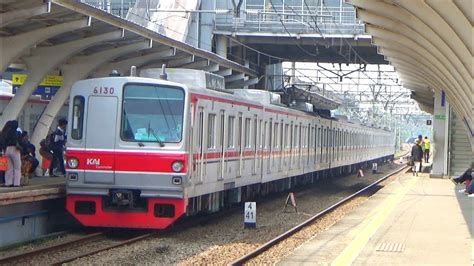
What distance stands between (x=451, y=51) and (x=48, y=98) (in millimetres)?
11731

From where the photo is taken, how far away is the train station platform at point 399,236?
10.1 metres

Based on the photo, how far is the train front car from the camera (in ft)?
41.4

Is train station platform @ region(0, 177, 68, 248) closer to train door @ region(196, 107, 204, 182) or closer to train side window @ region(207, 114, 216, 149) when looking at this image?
train door @ region(196, 107, 204, 182)

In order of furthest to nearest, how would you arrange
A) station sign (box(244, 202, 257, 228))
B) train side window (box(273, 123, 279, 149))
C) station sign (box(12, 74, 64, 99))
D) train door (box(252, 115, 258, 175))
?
station sign (box(12, 74, 64, 99)), train side window (box(273, 123, 279, 149)), train door (box(252, 115, 258, 175)), station sign (box(244, 202, 257, 228))

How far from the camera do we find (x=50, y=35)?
15484 mm

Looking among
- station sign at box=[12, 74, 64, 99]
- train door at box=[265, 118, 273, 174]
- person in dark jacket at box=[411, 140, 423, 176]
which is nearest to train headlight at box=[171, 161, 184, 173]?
train door at box=[265, 118, 273, 174]

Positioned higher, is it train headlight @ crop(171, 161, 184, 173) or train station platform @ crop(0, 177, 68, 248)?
train headlight @ crop(171, 161, 184, 173)

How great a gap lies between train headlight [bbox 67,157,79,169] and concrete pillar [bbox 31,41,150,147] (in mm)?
5160

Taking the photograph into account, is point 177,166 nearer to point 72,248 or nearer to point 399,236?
point 72,248

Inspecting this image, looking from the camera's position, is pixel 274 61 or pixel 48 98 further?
pixel 274 61

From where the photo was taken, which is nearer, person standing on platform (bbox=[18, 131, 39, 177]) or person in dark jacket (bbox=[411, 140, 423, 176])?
person standing on platform (bbox=[18, 131, 39, 177])

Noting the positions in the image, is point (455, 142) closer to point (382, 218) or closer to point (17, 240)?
point (382, 218)

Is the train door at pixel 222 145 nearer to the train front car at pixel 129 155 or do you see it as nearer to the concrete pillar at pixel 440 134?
the train front car at pixel 129 155

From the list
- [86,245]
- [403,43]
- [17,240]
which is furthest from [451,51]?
[17,240]
